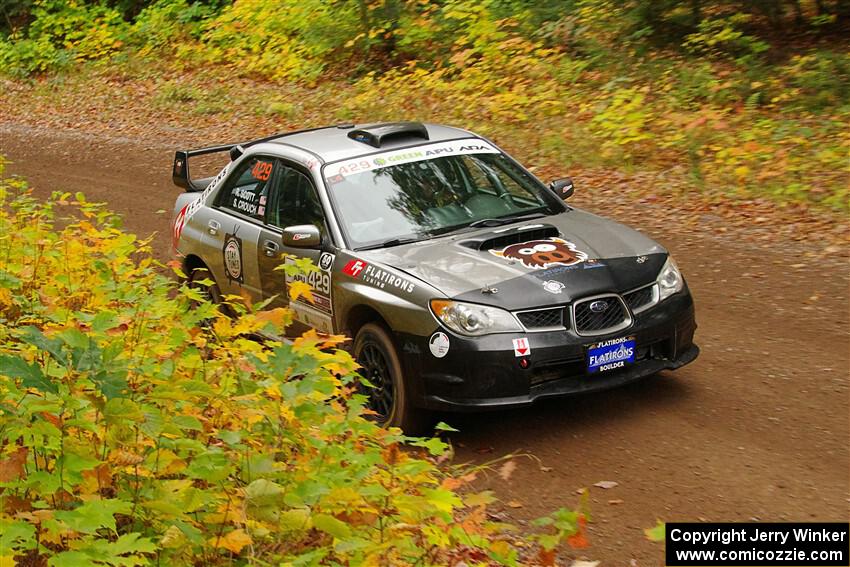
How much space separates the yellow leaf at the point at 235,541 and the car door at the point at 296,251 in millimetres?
3440

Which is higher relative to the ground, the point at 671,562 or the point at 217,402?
the point at 217,402

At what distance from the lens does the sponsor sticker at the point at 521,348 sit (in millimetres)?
6262

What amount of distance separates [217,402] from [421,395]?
190 cm

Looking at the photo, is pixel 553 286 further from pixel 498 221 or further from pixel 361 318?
pixel 361 318

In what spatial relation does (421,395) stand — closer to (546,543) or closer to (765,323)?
(546,543)

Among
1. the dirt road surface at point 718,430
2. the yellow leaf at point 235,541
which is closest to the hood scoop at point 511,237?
the dirt road surface at point 718,430

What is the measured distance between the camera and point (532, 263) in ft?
21.9

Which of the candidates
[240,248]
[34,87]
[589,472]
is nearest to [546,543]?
[589,472]

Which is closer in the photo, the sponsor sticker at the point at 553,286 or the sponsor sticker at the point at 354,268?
the sponsor sticker at the point at 553,286

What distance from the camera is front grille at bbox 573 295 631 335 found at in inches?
253

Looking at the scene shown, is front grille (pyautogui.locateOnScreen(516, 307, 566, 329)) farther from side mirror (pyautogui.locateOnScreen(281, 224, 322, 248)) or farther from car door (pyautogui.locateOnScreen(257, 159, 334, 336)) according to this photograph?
side mirror (pyautogui.locateOnScreen(281, 224, 322, 248))

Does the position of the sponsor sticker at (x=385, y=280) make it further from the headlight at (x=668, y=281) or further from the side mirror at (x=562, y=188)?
the side mirror at (x=562, y=188)

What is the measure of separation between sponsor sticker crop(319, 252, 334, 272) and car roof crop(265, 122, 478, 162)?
85 centimetres

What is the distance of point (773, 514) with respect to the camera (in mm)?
5453
